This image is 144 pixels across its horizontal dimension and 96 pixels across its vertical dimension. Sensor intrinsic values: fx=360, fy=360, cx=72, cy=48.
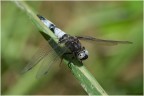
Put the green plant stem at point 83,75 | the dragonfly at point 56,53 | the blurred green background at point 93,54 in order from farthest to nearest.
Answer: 1. the blurred green background at point 93,54
2. the dragonfly at point 56,53
3. the green plant stem at point 83,75

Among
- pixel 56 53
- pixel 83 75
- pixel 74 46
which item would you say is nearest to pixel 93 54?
pixel 74 46

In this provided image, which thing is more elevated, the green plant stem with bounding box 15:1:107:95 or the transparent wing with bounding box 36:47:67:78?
the green plant stem with bounding box 15:1:107:95

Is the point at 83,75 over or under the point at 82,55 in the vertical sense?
over

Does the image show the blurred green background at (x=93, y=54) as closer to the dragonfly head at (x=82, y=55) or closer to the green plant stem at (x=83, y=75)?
the dragonfly head at (x=82, y=55)

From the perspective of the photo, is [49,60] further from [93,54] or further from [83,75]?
[93,54]

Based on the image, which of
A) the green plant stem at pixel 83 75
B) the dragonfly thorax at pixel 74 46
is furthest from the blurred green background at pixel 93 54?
the green plant stem at pixel 83 75

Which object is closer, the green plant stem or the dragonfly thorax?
the green plant stem

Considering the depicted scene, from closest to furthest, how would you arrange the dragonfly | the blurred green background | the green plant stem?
the green plant stem < the dragonfly < the blurred green background

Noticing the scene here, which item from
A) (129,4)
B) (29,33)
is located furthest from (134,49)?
(29,33)

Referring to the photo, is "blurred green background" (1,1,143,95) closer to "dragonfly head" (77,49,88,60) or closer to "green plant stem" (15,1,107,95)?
"dragonfly head" (77,49,88,60)

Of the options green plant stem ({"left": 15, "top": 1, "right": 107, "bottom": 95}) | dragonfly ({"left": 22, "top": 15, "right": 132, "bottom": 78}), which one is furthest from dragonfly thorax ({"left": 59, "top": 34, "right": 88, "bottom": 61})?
green plant stem ({"left": 15, "top": 1, "right": 107, "bottom": 95})

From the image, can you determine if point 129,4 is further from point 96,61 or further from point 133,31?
point 96,61

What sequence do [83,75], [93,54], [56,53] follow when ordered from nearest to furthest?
[83,75] < [56,53] < [93,54]
